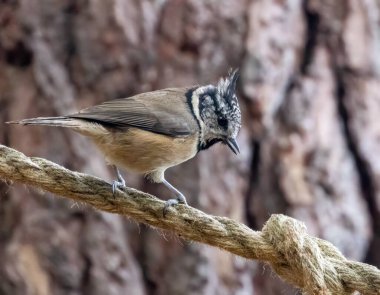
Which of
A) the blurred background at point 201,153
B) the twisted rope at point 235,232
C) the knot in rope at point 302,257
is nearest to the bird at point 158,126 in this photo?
the twisted rope at point 235,232

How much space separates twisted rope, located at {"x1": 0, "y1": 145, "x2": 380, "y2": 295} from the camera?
8.25ft

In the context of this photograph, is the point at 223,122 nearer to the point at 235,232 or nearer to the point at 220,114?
the point at 220,114

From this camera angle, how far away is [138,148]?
3.53 metres

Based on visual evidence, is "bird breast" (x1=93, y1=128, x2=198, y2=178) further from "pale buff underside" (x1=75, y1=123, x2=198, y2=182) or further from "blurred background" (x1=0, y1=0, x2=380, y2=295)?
"blurred background" (x1=0, y1=0, x2=380, y2=295)

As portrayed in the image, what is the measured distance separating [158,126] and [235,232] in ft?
3.54

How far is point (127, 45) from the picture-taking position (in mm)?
4949

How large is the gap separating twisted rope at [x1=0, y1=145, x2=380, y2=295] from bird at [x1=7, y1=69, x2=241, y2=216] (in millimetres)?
467

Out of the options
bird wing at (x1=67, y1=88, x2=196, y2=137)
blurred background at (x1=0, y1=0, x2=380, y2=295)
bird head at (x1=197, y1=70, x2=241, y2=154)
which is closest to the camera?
bird wing at (x1=67, y1=88, x2=196, y2=137)

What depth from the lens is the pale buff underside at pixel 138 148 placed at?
3.53 m

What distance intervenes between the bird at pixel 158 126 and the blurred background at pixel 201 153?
3.78 feet

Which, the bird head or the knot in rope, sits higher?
the bird head

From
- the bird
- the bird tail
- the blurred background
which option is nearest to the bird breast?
the bird

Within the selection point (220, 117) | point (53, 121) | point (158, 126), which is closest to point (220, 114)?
point (220, 117)

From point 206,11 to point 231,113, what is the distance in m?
1.40
